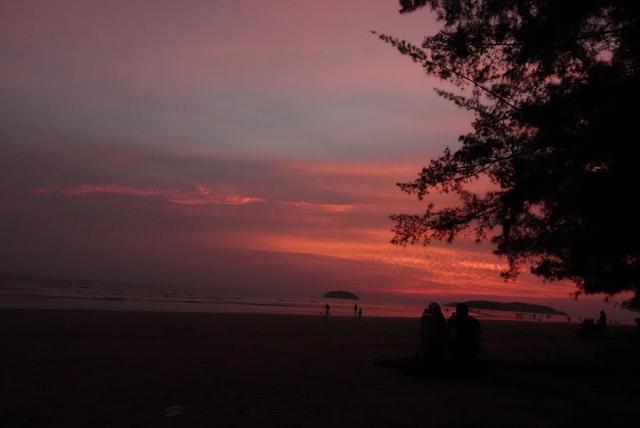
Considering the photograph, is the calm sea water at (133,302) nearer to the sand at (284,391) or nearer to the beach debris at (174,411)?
the sand at (284,391)

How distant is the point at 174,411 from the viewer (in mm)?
6535

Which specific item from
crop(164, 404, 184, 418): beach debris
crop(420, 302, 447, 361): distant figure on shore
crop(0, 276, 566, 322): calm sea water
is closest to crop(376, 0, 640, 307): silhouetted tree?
crop(420, 302, 447, 361): distant figure on shore

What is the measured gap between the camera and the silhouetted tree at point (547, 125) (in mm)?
6973

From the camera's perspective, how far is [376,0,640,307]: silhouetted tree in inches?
275

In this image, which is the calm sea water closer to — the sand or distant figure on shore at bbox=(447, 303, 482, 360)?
the sand

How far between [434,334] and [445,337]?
0.34m

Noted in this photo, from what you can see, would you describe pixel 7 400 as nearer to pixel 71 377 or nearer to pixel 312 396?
pixel 71 377

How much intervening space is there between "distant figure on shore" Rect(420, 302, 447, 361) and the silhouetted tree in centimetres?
171

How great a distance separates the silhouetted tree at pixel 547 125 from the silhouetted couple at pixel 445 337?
5.74 feet

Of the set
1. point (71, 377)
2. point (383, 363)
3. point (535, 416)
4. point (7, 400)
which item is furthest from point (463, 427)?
point (71, 377)

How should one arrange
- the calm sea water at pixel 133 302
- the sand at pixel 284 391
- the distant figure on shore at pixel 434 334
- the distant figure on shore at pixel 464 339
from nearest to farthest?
the sand at pixel 284 391, the distant figure on shore at pixel 434 334, the distant figure on shore at pixel 464 339, the calm sea water at pixel 133 302

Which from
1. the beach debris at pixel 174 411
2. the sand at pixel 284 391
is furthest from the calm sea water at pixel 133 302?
the beach debris at pixel 174 411

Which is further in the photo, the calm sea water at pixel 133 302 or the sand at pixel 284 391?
the calm sea water at pixel 133 302

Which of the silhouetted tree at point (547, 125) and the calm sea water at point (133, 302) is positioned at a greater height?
the silhouetted tree at point (547, 125)
